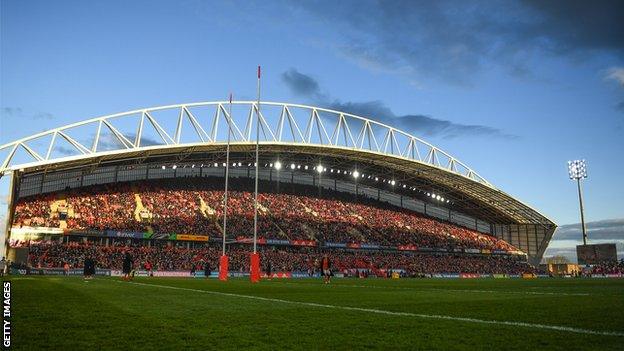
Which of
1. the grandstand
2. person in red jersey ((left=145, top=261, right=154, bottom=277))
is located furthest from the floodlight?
person in red jersey ((left=145, top=261, right=154, bottom=277))

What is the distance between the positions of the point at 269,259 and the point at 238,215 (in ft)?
28.4

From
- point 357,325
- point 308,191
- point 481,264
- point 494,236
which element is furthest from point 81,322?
point 494,236

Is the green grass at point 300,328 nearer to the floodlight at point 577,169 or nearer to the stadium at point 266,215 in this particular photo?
the stadium at point 266,215

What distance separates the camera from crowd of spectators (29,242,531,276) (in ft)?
150

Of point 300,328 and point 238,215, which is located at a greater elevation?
point 238,215

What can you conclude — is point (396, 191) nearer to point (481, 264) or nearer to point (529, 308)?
point (481, 264)

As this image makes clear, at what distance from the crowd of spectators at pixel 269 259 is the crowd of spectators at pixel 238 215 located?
1902 millimetres

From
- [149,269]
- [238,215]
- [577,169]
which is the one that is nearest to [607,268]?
[577,169]

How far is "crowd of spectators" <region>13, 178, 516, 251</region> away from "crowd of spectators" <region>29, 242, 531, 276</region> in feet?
6.24

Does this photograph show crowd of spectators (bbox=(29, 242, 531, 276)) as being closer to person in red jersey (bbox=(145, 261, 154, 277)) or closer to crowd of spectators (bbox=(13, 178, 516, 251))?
person in red jersey (bbox=(145, 261, 154, 277))

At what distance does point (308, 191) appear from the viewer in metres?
74.9

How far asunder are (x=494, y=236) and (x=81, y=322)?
90.0 m

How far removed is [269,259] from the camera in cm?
5550

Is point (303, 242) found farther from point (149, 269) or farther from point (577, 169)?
point (577, 169)
